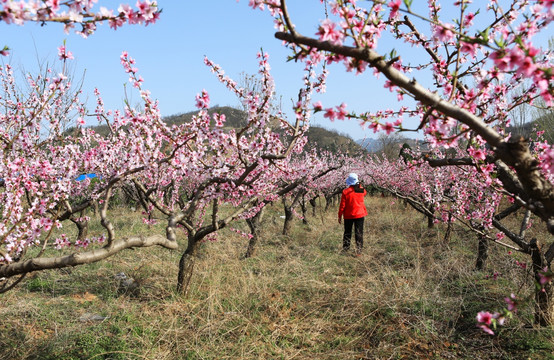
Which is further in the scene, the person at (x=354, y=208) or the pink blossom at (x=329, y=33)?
the person at (x=354, y=208)

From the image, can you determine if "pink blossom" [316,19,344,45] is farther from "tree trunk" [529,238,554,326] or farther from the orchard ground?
"tree trunk" [529,238,554,326]

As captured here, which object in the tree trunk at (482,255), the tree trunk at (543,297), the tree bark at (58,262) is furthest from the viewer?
the tree trunk at (482,255)

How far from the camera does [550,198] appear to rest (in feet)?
5.11

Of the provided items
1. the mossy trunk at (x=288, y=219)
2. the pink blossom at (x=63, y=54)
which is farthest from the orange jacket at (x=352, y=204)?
the pink blossom at (x=63, y=54)

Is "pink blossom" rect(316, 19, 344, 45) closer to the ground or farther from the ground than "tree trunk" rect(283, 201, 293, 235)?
farther from the ground

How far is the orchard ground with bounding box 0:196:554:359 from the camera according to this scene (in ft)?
11.6

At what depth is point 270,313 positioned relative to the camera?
4.25 m

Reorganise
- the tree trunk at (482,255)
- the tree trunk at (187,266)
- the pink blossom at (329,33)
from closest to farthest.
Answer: the pink blossom at (329,33)
the tree trunk at (187,266)
the tree trunk at (482,255)

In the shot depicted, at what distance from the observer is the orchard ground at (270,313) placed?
11.6 feet

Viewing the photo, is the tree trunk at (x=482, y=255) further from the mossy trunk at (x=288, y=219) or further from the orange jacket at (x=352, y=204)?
the mossy trunk at (x=288, y=219)

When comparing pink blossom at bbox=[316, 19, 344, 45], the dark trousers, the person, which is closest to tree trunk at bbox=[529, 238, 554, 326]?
pink blossom at bbox=[316, 19, 344, 45]

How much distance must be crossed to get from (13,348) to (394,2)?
4.54 metres

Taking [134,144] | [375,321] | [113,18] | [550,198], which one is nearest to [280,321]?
[375,321]

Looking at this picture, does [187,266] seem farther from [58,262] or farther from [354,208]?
[354,208]
